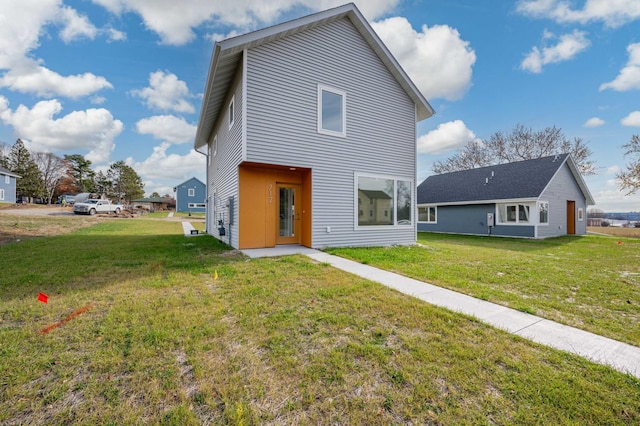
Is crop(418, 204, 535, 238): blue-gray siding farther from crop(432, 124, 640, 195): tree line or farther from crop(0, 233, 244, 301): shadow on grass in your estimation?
crop(0, 233, 244, 301): shadow on grass

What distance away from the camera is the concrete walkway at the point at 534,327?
99.1 inches

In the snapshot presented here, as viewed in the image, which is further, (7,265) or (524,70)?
(524,70)

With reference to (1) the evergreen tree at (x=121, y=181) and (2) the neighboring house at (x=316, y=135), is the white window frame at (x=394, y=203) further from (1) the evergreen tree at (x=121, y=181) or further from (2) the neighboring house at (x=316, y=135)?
(1) the evergreen tree at (x=121, y=181)

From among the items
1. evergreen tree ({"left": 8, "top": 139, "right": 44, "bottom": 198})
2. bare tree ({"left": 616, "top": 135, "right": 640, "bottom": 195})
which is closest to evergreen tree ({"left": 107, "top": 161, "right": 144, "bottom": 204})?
evergreen tree ({"left": 8, "top": 139, "right": 44, "bottom": 198})

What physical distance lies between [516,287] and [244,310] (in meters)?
4.85

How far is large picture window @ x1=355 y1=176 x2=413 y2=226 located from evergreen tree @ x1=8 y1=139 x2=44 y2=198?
5433 centimetres

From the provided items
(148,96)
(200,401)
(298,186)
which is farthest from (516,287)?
(148,96)

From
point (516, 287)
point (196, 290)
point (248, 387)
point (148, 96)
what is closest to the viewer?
point (248, 387)

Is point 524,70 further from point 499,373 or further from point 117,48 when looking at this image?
point 117,48

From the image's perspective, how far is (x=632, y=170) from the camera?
19.1 metres

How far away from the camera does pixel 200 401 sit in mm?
1879

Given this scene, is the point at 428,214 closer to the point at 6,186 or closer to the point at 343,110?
the point at 343,110

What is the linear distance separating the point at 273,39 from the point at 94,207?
30277mm

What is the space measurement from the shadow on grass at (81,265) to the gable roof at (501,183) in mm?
16518
